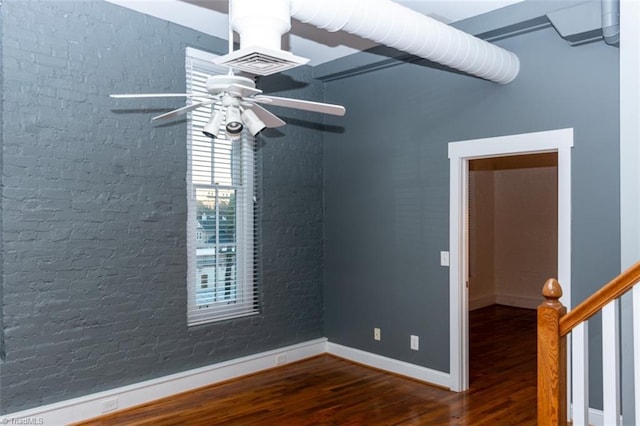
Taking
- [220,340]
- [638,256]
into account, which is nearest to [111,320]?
[220,340]

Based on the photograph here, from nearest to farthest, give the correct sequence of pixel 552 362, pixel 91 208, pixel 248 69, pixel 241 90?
pixel 552 362
pixel 248 69
pixel 241 90
pixel 91 208

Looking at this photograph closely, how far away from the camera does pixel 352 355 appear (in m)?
5.05

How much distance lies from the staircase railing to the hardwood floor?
1.67 metres

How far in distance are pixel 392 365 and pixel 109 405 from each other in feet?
8.04

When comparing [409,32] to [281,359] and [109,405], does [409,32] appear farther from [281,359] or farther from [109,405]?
[109,405]

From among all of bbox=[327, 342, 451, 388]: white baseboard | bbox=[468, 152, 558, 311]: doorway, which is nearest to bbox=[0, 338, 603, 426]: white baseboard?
bbox=[327, 342, 451, 388]: white baseboard

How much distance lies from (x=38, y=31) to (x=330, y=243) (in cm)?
318

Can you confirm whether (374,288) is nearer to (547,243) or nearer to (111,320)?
(111,320)

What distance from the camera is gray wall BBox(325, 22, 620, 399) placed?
11.4ft

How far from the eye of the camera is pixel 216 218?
4441mm

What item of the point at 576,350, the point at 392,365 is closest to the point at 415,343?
Answer: the point at 392,365

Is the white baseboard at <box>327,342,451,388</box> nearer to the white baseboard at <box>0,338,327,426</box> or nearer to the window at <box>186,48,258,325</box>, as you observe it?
the white baseboard at <box>0,338,327,426</box>

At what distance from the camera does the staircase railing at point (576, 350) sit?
74.6 inches

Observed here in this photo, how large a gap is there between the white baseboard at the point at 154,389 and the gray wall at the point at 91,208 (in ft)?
0.20
